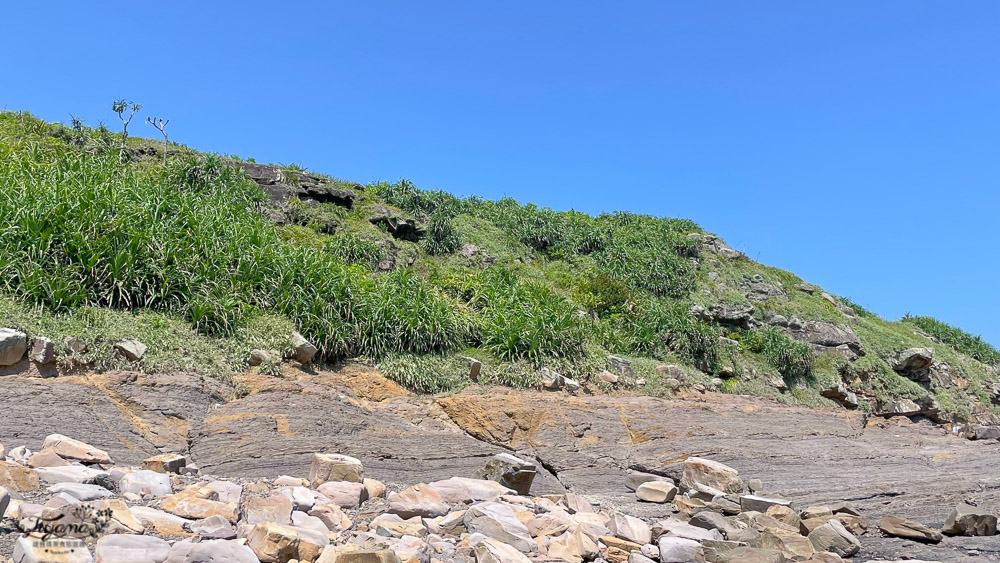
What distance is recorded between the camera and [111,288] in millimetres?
8867

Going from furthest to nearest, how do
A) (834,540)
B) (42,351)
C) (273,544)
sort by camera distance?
(42,351) < (834,540) < (273,544)

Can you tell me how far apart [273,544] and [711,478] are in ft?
15.2

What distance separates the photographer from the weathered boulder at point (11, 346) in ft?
23.3

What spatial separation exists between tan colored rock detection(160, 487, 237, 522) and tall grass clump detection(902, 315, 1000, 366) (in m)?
24.3

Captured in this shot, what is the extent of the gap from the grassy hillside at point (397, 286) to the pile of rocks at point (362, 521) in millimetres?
3216

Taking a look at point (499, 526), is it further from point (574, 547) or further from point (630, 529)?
point (630, 529)

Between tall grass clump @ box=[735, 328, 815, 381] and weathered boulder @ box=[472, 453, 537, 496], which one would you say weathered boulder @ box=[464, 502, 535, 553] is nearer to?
weathered boulder @ box=[472, 453, 537, 496]

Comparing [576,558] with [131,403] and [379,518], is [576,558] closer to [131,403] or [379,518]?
[379,518]

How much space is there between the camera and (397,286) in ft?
39.1

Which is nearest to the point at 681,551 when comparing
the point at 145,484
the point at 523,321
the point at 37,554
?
the point at 145,484

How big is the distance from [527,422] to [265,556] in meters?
4.84

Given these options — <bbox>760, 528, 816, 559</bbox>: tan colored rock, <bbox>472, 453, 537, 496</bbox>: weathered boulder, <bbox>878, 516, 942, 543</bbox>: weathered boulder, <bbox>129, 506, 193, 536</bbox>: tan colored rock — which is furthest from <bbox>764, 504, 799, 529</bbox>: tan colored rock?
<bbox>129, 506, 193, 536</bbox>: tan colored rock

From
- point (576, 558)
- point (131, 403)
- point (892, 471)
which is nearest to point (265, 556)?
point (576, 558)

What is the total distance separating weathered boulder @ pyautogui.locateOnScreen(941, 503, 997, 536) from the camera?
600cm
